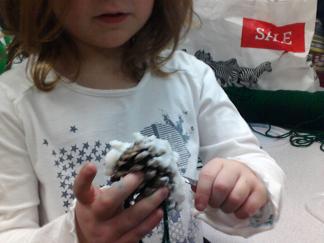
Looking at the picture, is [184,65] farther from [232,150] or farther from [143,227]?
[143,227]

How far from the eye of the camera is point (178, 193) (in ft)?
1.34

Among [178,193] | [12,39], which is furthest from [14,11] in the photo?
[178,193]

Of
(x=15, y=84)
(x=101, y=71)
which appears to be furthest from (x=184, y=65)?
(x=15, y=84)

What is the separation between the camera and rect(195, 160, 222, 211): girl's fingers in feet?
1.50

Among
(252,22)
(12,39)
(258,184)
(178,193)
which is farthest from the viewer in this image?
(252,22)

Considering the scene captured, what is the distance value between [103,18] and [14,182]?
23 centimetres

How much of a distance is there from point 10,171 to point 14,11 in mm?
213

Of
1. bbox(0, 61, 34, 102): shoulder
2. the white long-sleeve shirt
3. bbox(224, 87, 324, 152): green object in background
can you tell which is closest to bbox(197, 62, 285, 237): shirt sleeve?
the white long-sleeve shirt

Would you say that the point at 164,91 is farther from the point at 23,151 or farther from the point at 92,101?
the point at 23,151

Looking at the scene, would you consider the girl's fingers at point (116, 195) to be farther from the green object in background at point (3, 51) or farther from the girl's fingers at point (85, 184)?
the green object in background at point (3, 51)

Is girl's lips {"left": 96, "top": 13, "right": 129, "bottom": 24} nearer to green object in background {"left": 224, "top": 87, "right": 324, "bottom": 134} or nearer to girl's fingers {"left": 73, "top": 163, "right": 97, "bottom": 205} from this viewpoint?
girl's fingers {"left": 73, "top": 163, "right": 97, "bottom": 205}

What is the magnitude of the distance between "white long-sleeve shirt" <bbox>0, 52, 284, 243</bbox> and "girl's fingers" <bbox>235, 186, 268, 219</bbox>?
3 cm

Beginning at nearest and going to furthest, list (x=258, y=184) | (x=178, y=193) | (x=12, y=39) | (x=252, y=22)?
1. (x=178, y=193)
2. (x=258, y=184)
3. (x=12, y=39)
4. (x=252, y=22)

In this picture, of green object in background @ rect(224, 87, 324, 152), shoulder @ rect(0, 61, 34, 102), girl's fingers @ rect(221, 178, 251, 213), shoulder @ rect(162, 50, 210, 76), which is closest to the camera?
girl's fingers @ rect(221, 178, 251, 213)
